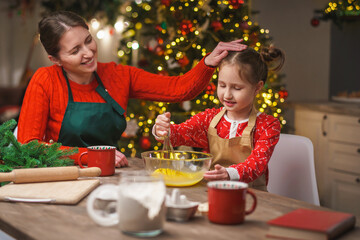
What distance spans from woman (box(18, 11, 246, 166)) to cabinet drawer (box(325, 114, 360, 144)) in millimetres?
1961

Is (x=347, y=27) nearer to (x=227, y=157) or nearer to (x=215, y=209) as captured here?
(x=227, y=157)

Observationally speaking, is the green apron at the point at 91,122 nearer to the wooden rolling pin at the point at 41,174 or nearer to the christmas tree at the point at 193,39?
the wooden rolling pin at the point at 41,174

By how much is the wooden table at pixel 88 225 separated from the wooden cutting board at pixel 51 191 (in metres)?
0.02

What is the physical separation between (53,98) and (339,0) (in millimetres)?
2176

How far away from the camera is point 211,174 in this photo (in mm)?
1447

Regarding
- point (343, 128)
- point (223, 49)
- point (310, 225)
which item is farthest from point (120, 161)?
point (343, 128)

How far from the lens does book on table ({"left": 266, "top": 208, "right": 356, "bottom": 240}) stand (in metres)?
0.99

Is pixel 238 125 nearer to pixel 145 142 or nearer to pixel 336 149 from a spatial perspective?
pixel 145 142

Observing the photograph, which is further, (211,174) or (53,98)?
(53,98)

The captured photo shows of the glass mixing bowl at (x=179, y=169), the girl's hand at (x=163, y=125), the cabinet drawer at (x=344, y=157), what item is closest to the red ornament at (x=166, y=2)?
the cabinet drawer at (x=344, y=157)

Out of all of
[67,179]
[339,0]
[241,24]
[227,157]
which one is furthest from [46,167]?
[339,0]

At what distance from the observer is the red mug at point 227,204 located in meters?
1.10

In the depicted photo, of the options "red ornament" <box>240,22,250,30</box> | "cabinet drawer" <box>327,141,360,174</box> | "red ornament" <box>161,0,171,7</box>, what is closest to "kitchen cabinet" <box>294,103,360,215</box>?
"cabinet drawer" <box>327,141,360,174</box>

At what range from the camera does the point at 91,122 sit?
193cm
